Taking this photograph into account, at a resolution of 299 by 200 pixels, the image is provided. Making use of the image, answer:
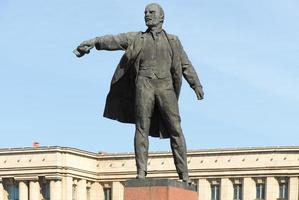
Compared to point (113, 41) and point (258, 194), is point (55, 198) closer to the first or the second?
point (258, 194)

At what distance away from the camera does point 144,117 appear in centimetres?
2239

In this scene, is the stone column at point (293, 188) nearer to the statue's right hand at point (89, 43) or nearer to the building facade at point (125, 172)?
the building facade at point (125, 172)

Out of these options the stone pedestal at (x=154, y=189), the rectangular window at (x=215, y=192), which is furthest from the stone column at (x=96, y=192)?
the stone pedestal at (x=154, y=189)

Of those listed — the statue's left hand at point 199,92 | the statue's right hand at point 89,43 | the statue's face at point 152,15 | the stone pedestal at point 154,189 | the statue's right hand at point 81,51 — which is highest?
the statue's face at point 152,15

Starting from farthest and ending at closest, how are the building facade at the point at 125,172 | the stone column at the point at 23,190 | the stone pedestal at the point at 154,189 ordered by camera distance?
the stone column at the point at 23,190, the building facade at the point at 125,172, the stone pedestal at the point at 154,189

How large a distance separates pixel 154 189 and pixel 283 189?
86846mm

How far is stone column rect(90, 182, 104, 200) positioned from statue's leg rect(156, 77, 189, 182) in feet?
304

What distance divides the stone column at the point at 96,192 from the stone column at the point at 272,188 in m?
14.9

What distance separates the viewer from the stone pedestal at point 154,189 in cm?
2184

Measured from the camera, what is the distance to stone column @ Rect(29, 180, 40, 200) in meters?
111

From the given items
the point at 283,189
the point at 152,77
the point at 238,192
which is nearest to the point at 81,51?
the point at 152,77

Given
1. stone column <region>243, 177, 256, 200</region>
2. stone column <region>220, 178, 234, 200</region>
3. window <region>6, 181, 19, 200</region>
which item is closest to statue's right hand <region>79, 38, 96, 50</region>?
stone column <region>243, 177, 256, 200</region>

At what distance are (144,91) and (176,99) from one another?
23.7 inches

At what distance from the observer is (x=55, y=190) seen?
110438 millimetres
